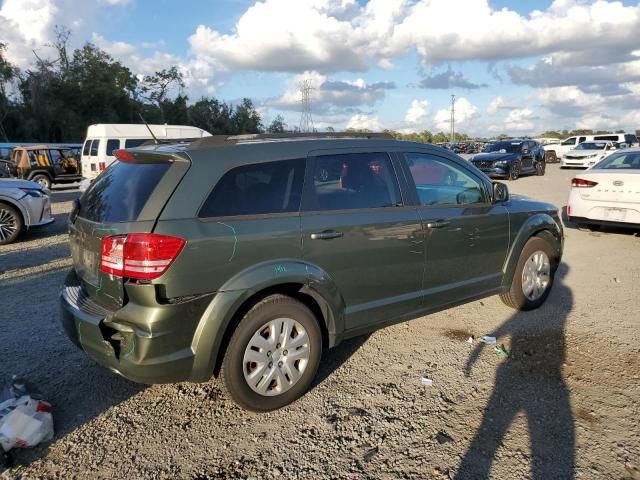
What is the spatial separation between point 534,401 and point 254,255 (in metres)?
2.17

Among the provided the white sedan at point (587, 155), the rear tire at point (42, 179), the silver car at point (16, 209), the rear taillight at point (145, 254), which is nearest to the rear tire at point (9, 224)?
the silver car at point (16, 209)

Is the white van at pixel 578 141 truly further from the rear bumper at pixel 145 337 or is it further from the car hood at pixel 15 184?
the rear bumper at pixel 145 337

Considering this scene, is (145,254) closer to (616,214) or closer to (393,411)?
(393,411)

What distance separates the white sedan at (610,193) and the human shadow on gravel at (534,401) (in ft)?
12.9

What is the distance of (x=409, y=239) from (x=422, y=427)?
1.37 metres

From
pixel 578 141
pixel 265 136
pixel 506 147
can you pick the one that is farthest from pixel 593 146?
pixel 265 136

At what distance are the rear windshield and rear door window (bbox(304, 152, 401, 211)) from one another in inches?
39.9

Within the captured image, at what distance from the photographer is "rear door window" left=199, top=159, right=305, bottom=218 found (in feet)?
9.69

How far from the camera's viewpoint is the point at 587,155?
2461cm

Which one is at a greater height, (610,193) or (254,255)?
(254,255)

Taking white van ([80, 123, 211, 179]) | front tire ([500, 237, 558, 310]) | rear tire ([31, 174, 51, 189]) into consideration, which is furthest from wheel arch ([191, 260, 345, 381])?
rear tire ([31, 174, 51, 189])

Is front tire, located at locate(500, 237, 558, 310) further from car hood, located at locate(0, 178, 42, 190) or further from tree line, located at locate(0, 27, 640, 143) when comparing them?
tree line, located at locate(0, 27, 640, 143)

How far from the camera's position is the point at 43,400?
316cm

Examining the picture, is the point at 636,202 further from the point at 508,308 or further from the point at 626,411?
the point at 626,411
